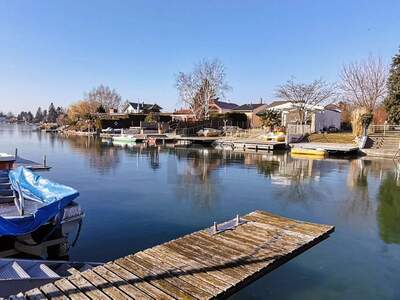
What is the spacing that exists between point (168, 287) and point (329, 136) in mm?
33846

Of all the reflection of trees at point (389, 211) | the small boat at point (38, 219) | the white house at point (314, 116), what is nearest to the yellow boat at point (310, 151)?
the white house at point (314, 116)

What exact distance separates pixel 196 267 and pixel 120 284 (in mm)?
1220

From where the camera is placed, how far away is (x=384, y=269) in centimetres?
714

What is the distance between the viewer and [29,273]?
554cm

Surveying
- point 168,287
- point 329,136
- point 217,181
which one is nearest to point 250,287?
point 168,287

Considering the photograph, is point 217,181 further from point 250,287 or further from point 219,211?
point 250,287

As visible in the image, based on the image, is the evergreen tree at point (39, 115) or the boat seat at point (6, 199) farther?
the evergreen tree at point (39, 115)

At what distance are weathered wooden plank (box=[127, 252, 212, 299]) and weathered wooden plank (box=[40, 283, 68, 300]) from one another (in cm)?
133

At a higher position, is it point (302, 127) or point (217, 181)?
point (302, 127)

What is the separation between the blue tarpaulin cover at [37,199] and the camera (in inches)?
249

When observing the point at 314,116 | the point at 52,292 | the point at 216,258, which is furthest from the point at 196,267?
the point at 314,116

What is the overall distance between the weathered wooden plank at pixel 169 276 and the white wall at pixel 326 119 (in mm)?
36807

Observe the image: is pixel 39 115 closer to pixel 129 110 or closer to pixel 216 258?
pixel 129 110

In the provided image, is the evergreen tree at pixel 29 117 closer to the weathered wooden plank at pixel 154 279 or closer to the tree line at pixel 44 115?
the tree line at pixel 44 115
